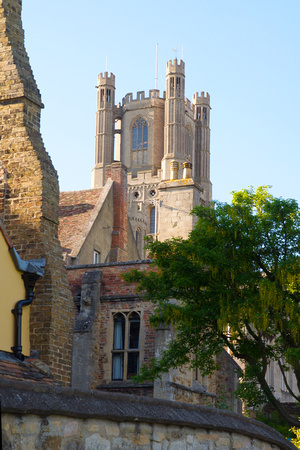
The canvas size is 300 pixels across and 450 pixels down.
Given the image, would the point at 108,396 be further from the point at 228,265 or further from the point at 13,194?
the point at 228,265

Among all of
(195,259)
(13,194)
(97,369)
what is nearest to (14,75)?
(13,194)

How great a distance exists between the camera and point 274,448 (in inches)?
350

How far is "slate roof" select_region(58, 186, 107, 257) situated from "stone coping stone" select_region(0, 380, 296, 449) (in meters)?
21.0

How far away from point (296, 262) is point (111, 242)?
52.1ft

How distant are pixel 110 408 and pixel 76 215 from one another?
25680 mm

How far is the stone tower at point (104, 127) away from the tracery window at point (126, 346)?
97096 mm

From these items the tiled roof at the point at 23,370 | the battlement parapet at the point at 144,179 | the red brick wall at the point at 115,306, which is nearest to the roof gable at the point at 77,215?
the red brick wall at the point at 115,306

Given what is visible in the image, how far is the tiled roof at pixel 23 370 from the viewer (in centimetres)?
1114

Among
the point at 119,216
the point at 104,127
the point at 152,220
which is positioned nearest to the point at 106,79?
the point at 104,127

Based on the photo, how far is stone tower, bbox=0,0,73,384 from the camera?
14789 millimetres

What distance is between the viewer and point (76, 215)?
3192cm

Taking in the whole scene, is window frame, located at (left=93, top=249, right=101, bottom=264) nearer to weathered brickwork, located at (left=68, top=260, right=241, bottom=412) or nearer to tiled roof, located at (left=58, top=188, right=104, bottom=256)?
tiled roof, located at (left=58, top=188, right=104, bottom=256)

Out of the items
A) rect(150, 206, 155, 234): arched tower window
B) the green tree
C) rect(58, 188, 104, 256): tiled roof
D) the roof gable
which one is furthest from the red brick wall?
rect(150, 206, 155, 234): arched tower window

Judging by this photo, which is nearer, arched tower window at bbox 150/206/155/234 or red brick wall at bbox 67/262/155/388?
red brick wall at bbox 67/262/155/388
